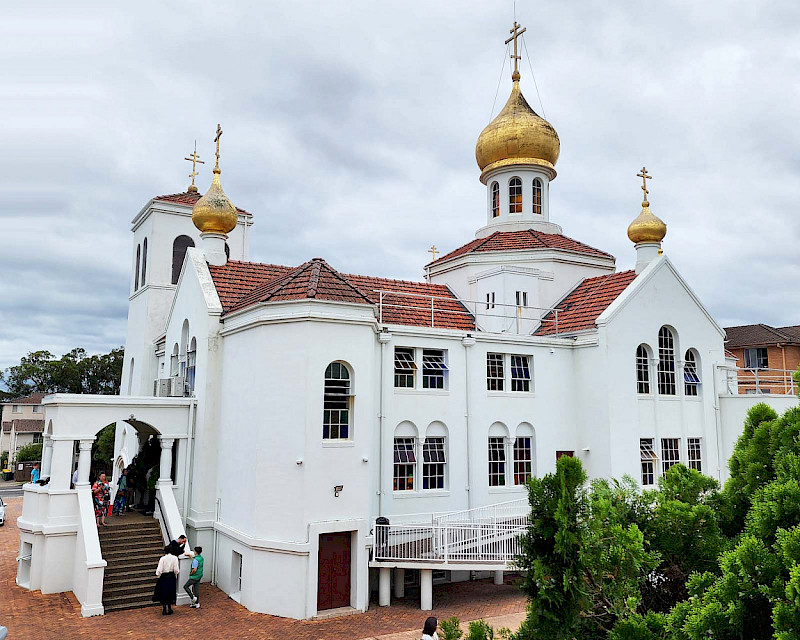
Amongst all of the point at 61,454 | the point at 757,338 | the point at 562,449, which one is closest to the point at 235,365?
the point at 61,454

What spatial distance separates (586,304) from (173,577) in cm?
1679

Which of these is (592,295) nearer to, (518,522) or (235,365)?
(518,522)

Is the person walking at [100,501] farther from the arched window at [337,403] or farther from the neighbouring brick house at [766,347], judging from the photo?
the neighbouring brick house at [766,347]

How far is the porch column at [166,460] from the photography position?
1950 centimetres

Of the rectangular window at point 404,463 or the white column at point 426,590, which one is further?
the rectangular window at point 404,463

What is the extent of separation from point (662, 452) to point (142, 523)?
17909 millimetres

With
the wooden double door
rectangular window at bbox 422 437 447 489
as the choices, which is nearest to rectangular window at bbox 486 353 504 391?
rectangular window at bbox 422 437 447 489

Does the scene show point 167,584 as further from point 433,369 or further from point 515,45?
point 515,45

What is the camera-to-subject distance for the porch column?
19.5 metres

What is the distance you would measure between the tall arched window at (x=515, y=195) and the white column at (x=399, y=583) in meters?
17.4

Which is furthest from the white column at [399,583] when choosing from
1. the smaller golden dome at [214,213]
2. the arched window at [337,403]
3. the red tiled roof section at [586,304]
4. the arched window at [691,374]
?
the smaller golden dome at [214,213]

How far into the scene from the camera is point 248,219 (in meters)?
33.8

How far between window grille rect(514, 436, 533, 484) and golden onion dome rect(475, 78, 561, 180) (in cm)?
1319

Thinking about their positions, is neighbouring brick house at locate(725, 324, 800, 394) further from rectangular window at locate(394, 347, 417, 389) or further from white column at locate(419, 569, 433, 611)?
white column at locate(419, 569, 433, 611)
